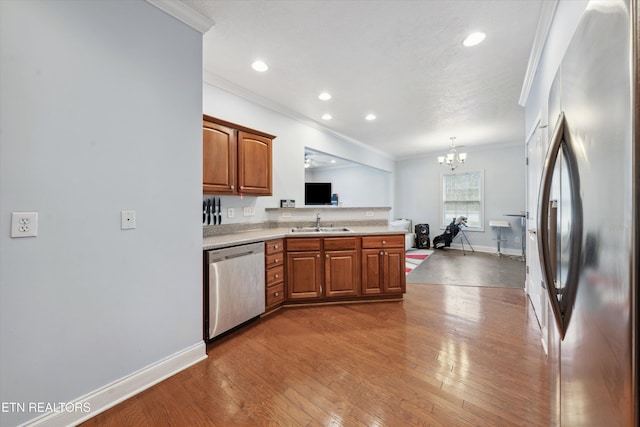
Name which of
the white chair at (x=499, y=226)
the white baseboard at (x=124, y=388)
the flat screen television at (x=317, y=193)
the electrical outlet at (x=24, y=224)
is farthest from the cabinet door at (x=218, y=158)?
the white chair at (x=499, y=226)

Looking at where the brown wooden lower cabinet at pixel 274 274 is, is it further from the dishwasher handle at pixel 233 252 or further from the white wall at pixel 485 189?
the white wall at pixel 485 189

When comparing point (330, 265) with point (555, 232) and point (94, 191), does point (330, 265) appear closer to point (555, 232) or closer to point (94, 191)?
point (94, 191)

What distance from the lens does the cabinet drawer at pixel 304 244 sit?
3006 millimetres

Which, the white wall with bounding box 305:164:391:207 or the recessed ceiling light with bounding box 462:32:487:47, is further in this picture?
the white wall with bounding box 305:164:391:207

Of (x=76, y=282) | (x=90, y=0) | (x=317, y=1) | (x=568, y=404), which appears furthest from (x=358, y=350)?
(x=90, y=0)

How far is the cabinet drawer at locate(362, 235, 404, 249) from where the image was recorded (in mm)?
3156

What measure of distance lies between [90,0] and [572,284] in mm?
2549

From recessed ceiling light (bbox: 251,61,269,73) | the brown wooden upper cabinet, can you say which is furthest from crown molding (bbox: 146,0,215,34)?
the brown wooden upper cabinet

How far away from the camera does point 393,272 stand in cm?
320

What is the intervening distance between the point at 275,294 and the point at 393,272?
1.41 meters

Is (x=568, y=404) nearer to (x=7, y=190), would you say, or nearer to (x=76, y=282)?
(x=76, y=282)

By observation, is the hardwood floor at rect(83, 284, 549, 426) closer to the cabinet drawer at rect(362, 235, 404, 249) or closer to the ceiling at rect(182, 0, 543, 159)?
the cabinet drawer at rect(362, 235, 404, 249)

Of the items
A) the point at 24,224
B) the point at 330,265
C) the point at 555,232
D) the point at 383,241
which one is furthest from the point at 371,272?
the point at 24,224

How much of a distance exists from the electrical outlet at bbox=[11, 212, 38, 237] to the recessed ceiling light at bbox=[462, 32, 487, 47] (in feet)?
10.5
